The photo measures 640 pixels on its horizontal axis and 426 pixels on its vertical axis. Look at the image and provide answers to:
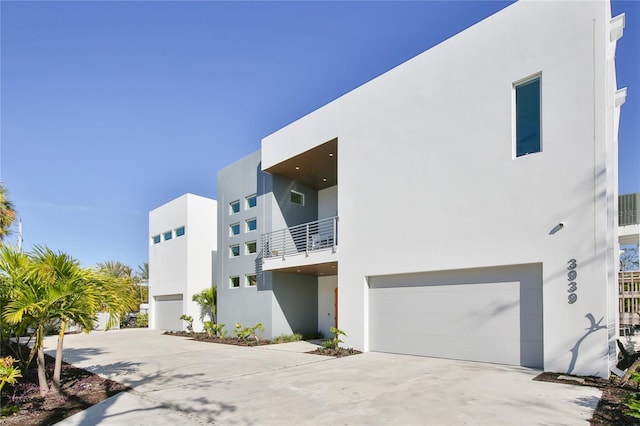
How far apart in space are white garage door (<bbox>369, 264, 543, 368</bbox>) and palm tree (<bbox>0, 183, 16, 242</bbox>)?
15.6 metres

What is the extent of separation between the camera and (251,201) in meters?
17.2

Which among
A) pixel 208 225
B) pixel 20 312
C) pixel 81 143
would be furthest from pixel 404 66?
pixel 208 225

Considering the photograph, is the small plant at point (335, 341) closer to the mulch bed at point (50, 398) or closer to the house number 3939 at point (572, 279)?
the mulch bed at point (50, 398)

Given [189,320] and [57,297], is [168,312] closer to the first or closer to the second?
[189,320]

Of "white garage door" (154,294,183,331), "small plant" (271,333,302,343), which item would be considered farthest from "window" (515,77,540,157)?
"white garage door" (154,294,183,331)

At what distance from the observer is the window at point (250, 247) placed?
1667 cm

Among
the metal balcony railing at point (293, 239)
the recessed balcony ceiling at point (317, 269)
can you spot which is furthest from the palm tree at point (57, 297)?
the metal balcony railing at point (293, 239)

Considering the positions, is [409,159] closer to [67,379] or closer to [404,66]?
[404,66]

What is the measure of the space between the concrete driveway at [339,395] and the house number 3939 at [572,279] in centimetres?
171

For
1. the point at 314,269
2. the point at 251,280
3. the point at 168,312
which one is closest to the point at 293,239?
the point at 314,269

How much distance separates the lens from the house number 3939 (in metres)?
7.39

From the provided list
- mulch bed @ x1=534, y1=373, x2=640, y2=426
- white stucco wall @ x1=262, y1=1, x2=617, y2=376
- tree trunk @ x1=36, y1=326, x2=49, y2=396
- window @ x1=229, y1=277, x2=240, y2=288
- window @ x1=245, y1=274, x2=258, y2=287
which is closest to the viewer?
mulch bed @ x1=534, y1=373, x2=640, y2=426

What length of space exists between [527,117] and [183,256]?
20.1 metres

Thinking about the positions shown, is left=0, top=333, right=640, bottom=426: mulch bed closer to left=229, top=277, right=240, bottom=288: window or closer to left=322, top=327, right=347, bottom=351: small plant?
left=322, top=327, right=347, bottom=351: small plant
